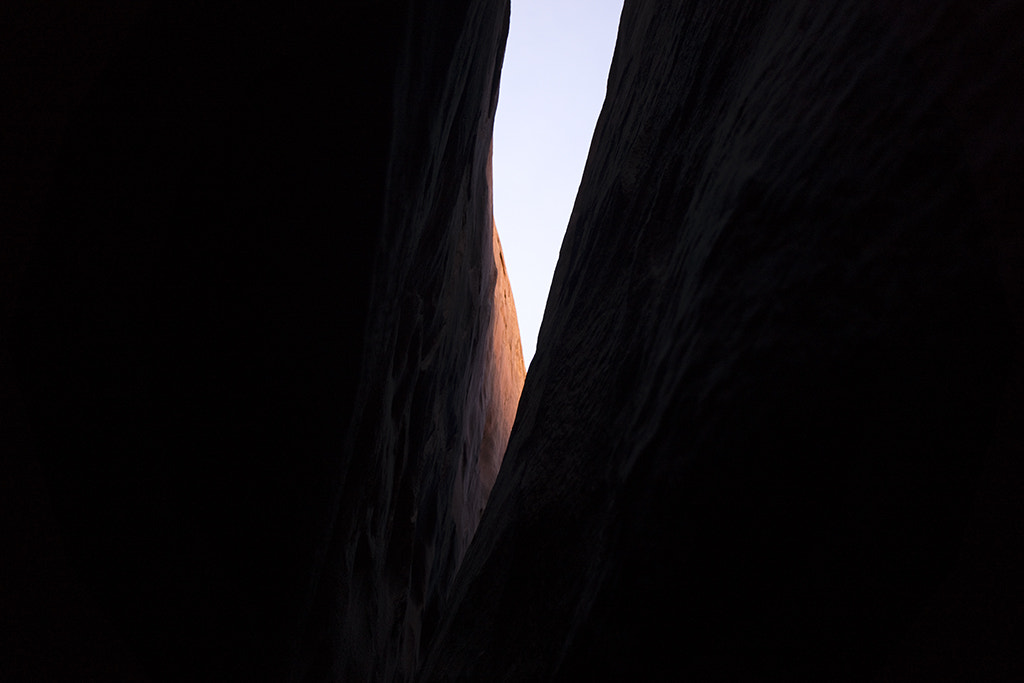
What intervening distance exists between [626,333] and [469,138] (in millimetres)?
3329

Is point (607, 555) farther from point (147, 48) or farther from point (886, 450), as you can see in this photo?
point (147, 48)

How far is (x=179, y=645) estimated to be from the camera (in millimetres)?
2926

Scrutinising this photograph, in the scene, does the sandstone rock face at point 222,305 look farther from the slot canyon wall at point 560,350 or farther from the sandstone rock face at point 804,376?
the sandstone rock face at point 804,376

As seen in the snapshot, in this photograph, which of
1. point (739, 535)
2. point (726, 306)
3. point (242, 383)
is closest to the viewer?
point (739, 535)

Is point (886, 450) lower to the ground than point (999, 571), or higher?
higher

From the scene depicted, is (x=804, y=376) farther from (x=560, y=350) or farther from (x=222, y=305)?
(x=222, y=305)

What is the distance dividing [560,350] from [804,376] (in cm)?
198

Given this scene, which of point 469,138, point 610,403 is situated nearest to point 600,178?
point 469,138

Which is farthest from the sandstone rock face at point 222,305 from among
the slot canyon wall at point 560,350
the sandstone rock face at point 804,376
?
the sandstone rock face at point 804,376

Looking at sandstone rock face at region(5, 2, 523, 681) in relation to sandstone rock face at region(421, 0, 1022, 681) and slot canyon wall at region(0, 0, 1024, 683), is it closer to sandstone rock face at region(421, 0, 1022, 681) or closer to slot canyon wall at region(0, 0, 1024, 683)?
slot canyon wall at region(0, 0, 1024, 683)

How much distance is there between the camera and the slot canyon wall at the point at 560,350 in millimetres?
1433

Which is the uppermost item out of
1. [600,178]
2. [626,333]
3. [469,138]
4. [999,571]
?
[469,138]

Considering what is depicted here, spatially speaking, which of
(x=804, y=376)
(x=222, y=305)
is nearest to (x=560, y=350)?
(x=222, y=305)

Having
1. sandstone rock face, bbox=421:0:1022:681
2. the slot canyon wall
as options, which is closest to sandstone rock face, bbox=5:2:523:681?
the slot canyon wall
